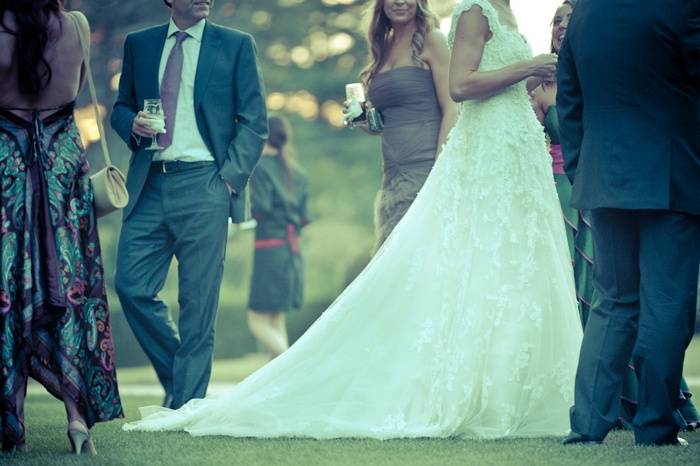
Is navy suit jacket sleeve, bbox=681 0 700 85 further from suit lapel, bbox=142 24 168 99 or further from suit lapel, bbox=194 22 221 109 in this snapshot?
suit lapel, bbox=142 24 168 99

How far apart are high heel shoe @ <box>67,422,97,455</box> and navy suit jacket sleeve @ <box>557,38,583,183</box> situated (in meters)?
2.33

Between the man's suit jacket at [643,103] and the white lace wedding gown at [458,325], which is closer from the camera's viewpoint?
the man's suit jacket at [643,103]

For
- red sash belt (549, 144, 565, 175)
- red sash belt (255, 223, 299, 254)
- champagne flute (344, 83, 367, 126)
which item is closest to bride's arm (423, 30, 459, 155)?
champagne flute (344, 83, 367, 126)

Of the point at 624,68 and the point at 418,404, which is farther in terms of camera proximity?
the point at 418,404

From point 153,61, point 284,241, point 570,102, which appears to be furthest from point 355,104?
point 284,241

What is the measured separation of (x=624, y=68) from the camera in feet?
20.1

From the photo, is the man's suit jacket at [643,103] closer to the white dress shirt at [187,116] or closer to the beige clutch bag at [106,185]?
the beige clutch bag at [106,185]

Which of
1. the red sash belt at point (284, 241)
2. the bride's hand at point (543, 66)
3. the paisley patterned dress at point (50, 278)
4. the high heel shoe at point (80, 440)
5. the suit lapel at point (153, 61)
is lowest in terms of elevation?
the red sash belt at point (284, 241)

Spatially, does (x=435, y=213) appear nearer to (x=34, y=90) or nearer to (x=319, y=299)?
(x=34, y=90)

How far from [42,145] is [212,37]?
6.38 feet

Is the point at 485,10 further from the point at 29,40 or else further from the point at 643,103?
the point at 29,40

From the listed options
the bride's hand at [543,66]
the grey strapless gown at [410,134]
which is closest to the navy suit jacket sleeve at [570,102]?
the bride's hand at [543,66]

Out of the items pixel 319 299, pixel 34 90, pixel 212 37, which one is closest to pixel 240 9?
pixel 319 299

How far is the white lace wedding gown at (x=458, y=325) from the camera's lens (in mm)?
6754
